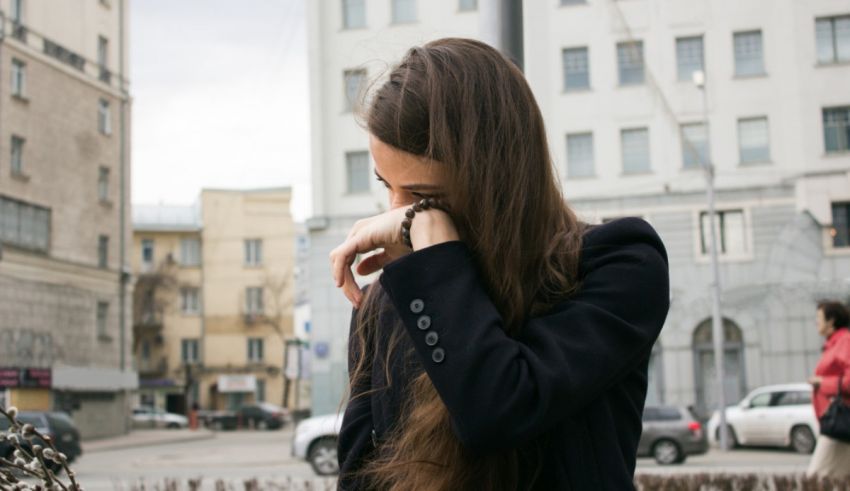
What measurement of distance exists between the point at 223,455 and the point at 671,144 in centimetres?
1540

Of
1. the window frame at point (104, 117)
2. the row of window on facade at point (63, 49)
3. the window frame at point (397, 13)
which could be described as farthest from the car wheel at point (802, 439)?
the window frame at point (104, 117)

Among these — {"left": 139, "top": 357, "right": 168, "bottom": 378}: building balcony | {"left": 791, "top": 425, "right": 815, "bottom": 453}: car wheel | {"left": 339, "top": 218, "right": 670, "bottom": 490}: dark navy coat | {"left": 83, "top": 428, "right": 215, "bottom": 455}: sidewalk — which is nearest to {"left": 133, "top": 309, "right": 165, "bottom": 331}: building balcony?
{"left": 139, "top": 357, "right": 168, "bottom": 378}: building balcony

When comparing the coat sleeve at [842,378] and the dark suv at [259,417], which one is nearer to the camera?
the coat sleeve at [842,378]

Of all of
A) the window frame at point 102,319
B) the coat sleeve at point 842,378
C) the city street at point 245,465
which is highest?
the window frame at point 102,319

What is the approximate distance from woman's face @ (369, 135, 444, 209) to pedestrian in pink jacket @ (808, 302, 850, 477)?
5.62 meters

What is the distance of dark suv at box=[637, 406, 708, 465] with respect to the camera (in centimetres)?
2211

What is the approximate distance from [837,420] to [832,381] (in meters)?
0.24

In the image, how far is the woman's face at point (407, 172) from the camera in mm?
1678

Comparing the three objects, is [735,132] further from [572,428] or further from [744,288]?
[572,428]

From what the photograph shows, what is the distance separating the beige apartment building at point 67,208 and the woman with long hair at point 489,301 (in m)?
32.6

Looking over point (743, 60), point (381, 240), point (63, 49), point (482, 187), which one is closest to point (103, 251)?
point (63, 49)

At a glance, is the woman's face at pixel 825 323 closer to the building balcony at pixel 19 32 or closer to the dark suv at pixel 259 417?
the building balcony at pixel 19 32

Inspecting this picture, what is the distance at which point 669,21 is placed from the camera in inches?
1280

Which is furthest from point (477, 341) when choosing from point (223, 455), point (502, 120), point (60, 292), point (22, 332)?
point (60, 292)
